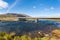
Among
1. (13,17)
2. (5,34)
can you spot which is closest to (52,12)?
(13,17)

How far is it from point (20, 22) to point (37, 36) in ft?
1.37

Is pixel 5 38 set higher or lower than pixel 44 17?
lower

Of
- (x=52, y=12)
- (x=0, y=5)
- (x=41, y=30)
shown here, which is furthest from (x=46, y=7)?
(x=0, y=5)

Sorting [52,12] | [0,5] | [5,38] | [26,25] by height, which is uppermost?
[0,5]

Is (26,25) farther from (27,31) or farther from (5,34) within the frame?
(5,34)

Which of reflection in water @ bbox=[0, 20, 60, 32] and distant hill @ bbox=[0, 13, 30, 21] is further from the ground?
distant hill @ bbox=[0, 13, 30, 21]

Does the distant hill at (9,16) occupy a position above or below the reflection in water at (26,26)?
above

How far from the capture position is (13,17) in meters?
2.65

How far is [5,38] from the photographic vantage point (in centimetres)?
256

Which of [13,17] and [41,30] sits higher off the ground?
[13,17]

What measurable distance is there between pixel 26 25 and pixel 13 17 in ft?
1.01

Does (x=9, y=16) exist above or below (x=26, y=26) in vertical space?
above

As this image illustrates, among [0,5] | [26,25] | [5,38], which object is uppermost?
[0,5]

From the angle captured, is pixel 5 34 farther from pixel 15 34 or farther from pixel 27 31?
pixel 27 31
